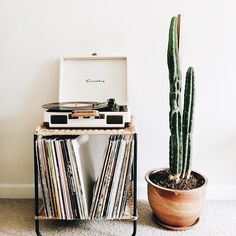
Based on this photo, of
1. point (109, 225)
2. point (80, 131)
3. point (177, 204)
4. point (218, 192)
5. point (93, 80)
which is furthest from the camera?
point (218, 192)

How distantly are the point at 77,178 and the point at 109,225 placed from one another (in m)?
0.36

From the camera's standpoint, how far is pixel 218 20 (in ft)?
6.88

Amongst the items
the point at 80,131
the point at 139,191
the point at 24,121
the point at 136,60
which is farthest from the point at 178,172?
the point at 24,121

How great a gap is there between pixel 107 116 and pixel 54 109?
26 centimetres

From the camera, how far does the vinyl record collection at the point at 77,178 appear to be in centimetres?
176

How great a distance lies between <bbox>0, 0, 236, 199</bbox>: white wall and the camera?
2090 mm

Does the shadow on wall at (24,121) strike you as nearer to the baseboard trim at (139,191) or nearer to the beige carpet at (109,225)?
the baseboard trim at (139,191)

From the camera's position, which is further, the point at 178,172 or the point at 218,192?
the point at 218,192

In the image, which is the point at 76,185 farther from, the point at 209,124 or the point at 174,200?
the point at 209,124

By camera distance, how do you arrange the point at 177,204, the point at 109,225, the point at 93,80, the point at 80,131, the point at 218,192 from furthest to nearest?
the point at 218,192 < the point at 93,80 < the point at 109,225 < the point at 177,204 < the point at 80,131

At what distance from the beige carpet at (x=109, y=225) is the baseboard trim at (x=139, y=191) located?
0.13 m

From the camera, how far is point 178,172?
6.21ft

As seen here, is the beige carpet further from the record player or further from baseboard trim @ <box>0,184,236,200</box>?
the record player

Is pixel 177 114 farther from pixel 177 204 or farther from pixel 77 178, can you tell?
pixel 77 178
